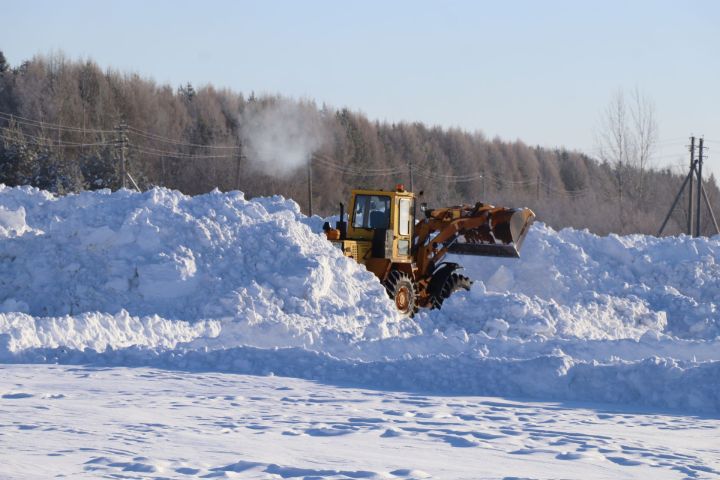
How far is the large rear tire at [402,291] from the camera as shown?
17.5 metres

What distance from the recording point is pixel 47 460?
720cm

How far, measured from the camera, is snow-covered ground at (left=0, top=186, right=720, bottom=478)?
9492mm

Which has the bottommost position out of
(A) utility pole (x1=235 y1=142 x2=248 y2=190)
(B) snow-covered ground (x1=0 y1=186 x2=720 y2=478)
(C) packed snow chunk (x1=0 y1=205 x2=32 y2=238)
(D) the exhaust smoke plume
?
(B) snow-covered ground (x1=0 y1=186 x2=720 y2=478)

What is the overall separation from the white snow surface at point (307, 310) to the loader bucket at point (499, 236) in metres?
1.49

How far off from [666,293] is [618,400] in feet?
34.4

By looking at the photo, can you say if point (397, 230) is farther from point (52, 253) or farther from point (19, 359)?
point (19, 359)

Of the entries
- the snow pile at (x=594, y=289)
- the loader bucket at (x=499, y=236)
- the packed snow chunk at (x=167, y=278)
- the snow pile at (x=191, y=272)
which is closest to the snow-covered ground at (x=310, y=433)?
the snow pile at (x=191, y=272)

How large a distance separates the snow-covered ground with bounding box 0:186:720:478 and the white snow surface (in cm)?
3

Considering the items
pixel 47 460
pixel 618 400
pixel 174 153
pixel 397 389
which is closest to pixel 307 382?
pixel 397 389

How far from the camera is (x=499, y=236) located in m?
19.1

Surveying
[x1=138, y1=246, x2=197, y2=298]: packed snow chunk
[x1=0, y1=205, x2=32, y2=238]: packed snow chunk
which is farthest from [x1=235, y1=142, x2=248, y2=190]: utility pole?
[x1=138, y1=246, x2=197, y2=298]: packed snow chunk

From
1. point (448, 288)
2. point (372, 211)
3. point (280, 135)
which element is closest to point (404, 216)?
point (372, 211)

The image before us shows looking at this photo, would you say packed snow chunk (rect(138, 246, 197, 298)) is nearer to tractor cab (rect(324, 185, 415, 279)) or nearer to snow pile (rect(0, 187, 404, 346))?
snow pile (rect(0, 187, 404, 346))

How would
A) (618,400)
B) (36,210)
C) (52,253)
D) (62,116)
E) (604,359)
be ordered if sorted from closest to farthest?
1. (618,400)
2. (604,359)
3. (52,253)
4. (36,210)
5. (62,116)
